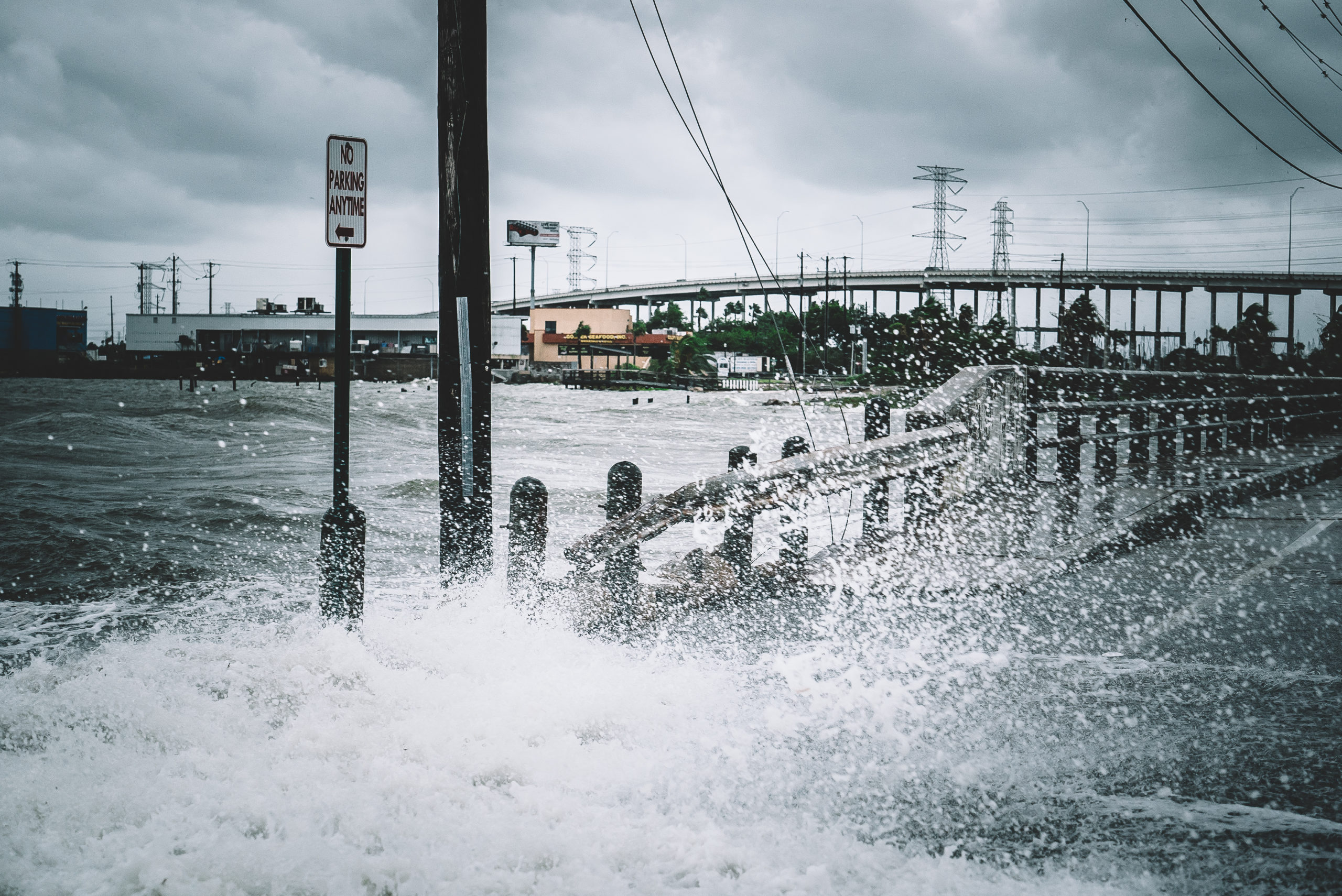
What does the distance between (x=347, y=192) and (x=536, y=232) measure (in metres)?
138

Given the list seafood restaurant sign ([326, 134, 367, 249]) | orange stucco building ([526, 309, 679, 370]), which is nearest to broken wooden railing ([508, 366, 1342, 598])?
seafood restaurant sign ([326, 134, 367, 249])

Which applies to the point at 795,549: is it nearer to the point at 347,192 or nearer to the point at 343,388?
the point at 343,388

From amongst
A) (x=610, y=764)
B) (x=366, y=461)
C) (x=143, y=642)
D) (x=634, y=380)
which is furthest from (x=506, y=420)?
(x=634, y=380)

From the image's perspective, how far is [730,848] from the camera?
9.04ft

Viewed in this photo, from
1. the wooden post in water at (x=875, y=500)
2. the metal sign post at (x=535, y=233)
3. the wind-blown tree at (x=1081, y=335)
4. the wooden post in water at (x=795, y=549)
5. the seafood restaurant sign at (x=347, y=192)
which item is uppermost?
the metal sign post at (x=535, y=233)

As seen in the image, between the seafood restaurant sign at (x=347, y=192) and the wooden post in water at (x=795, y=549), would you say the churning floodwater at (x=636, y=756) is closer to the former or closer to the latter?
the wooden post in water at (x=795, y=549)

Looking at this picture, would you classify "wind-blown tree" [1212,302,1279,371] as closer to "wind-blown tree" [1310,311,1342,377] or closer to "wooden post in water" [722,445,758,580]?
"wind-blown tree" [1310,311,1342,377]

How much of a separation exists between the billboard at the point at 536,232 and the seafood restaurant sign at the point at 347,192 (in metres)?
137

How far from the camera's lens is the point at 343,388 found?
5.47 m

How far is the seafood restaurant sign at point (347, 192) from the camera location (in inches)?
212

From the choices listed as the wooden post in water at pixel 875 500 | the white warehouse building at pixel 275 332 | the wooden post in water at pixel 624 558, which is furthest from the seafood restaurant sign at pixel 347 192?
the white warehouse building at pixel 275 332

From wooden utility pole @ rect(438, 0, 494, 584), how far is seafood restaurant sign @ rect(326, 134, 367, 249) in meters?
0.43

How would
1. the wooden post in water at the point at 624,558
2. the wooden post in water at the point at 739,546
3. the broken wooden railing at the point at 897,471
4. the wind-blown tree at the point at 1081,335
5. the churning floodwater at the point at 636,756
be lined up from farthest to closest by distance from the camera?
1. the wind-blown tree at the point at 1081,335
2. the wooden post in water at the point at 739,546
3. the wooden post in water at the point at 624,558
4. the broken wooden railing at the point at 897,471
5. the churning floodwater at the point at 636,756

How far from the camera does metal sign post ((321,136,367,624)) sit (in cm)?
524
